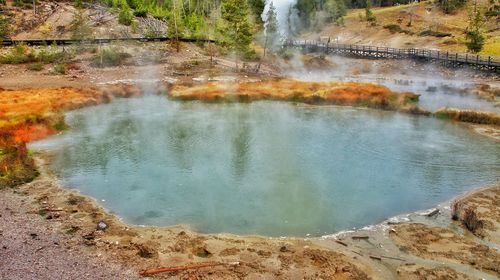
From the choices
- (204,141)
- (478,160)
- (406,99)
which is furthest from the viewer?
(406,99)

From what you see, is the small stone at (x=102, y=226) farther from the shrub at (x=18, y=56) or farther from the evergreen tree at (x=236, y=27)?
the evergreen tree at (x=236, y=27)

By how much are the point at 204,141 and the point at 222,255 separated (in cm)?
1778

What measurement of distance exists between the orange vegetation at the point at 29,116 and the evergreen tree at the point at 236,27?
18.8m

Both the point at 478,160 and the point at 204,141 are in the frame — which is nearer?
the point at 478,160

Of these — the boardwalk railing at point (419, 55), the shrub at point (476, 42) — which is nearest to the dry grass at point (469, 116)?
the boardwalk railing at point (419, 55)

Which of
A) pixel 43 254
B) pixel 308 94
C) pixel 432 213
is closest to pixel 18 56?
pixel 308 94

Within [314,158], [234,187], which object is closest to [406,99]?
[314,158]

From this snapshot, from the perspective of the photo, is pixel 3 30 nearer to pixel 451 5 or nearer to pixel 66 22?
pixel 66 22

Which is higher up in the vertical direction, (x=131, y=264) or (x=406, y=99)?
(x=406, y=99)

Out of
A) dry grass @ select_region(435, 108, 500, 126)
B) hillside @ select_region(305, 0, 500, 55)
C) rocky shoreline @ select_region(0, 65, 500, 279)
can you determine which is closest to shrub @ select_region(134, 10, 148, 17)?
hillside @ select_region(305, 0, 500, 55)

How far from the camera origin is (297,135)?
37719 mm

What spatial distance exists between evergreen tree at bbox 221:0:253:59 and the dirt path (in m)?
48.8

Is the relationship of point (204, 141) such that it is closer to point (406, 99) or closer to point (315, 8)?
point (406, 99)

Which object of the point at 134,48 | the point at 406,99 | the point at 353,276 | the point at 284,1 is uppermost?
the point at 284,1
